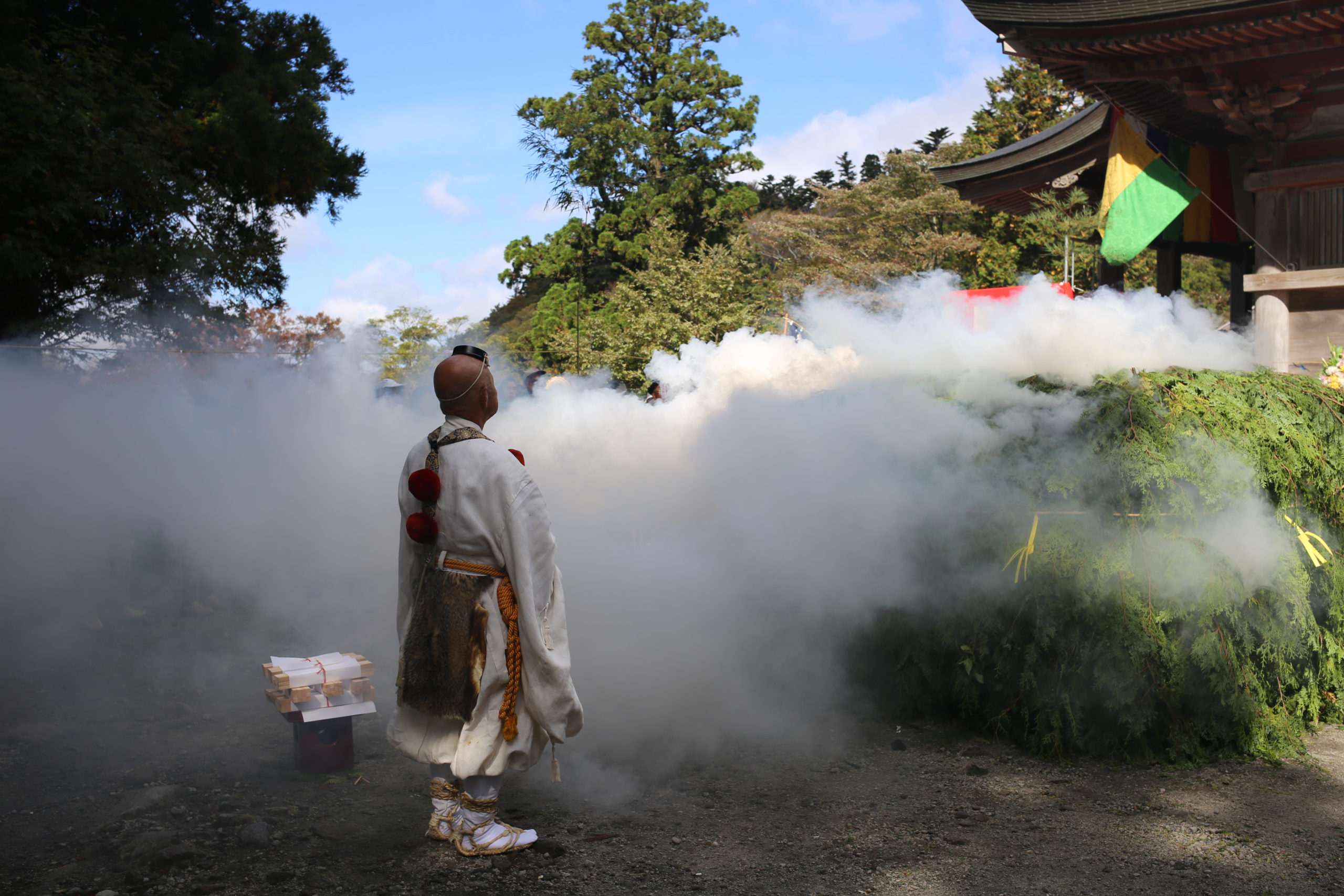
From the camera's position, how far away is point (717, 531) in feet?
16.5

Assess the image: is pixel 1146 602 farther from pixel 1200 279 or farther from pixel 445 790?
pixel 1200 279

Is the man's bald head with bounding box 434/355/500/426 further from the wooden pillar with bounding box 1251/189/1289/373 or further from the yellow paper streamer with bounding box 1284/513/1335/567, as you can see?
the wooden pillar with bounding box 1251/189/1289/373

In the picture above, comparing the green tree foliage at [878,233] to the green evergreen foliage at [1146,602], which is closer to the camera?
the green evergreen foliage at [1146,602]

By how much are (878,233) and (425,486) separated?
22.4 meters

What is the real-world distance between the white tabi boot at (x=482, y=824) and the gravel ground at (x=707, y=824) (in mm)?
40

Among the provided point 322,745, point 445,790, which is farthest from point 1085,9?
point 322,745

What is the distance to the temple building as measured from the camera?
6273 mm

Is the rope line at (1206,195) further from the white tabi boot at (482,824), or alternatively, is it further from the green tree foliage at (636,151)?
the green tree foliage at (636,151)

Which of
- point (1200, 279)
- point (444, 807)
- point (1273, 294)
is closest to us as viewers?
point (444, 807)

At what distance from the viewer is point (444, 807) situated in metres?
3.36

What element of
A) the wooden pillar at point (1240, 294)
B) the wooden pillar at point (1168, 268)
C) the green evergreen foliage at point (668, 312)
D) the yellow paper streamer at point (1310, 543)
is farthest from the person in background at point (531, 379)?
the wooden pillar at point (1240, 294)

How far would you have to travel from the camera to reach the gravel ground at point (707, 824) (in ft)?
9.98

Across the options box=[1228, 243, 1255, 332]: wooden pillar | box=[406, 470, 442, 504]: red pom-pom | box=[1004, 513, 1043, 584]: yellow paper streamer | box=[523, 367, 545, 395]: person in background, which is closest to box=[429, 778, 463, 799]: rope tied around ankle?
box=[406, 470, 442, 504]: red pom-pom

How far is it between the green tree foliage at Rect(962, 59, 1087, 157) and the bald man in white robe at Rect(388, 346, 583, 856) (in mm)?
21353
